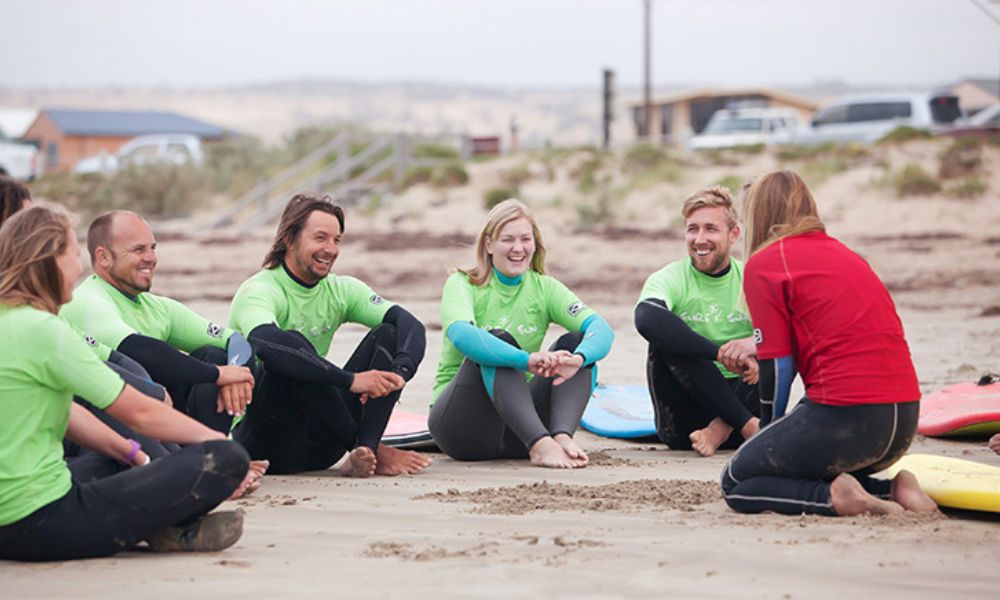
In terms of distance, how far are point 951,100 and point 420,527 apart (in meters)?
25.5

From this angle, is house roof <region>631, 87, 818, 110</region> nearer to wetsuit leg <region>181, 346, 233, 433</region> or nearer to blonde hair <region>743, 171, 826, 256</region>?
wetsuit leg <region>181, 346, 233, 433</region>

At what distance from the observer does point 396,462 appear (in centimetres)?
591

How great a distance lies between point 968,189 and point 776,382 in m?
15.1

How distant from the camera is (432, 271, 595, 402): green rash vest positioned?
6215 millimetres

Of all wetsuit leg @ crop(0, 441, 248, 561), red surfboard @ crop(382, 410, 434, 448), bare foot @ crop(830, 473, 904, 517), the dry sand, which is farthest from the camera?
red surfboard @ crop(382, 410, 434, 448)

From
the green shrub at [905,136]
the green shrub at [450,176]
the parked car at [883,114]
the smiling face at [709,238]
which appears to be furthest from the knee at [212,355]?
the parked car at [883,114]

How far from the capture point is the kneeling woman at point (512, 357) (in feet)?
19.3

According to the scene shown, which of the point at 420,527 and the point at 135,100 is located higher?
the point at 135,100

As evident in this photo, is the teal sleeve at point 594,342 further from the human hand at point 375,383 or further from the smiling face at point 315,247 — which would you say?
the smiling face at point 315,247

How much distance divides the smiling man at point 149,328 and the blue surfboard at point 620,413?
7.42 feet

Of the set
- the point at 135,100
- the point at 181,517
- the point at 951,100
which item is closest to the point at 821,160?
the point at 951,100

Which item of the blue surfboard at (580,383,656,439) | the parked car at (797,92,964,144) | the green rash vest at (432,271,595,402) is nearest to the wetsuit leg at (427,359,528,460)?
the green rash vest at (432,271,595,402)

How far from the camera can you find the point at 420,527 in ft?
15.1

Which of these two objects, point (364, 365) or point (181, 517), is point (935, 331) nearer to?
point (364, 365)
